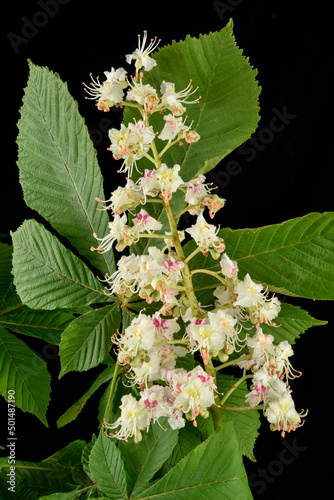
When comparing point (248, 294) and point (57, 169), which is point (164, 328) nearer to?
point (248, 294)

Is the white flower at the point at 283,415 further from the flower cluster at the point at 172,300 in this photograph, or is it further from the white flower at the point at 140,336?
the white flower at the point at 140,336

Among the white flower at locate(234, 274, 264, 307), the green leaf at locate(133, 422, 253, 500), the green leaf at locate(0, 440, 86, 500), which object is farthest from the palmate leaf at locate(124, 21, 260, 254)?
the green leaf at locate(0, 440, 86, 500)

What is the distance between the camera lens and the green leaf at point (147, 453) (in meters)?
0.75

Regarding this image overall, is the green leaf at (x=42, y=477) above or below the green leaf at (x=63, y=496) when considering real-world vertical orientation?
below

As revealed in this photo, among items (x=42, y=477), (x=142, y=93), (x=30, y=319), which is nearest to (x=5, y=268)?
(x=30, y=319)

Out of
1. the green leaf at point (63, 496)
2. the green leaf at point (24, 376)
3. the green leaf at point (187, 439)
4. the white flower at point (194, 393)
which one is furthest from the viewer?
the green leaf at point (24, 376)

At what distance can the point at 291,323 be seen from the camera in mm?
777

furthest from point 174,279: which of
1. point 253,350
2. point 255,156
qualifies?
point 255,156

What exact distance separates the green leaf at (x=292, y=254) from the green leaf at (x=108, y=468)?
0.29 metres

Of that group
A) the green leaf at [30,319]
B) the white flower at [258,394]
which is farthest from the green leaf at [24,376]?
the white flower at [258,394]

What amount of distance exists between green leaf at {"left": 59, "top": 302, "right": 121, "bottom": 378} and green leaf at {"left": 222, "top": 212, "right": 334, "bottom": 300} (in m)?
0.20

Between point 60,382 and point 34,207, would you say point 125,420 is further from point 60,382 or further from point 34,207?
point 60,382

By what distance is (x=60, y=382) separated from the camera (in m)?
1.25

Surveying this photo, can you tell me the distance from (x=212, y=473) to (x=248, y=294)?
0.75ft
